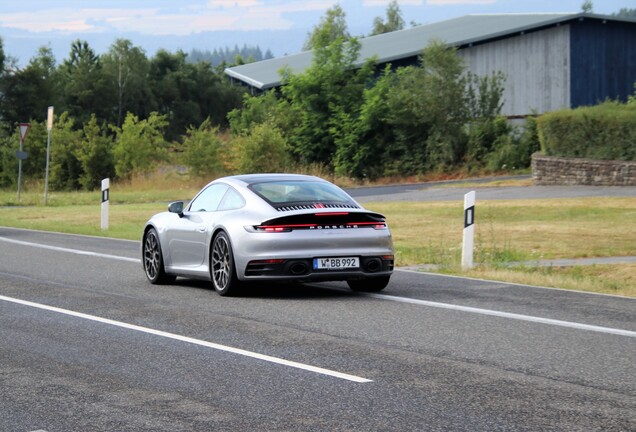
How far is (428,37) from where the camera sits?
6300 cm

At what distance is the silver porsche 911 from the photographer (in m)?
12.7

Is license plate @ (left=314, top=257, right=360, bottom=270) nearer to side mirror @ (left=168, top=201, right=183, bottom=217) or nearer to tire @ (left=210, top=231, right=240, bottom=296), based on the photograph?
tire @ (left=210, top=231, right=240, bottom=296)

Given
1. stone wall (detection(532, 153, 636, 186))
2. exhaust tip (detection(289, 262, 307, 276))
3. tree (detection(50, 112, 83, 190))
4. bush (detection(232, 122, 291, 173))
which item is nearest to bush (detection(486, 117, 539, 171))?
stone wall (detection(532, 153, 636, 186))

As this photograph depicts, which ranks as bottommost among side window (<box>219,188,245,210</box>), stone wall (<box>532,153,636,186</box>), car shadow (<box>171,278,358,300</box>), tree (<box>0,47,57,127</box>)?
car shadow (<box>171,278,358,300</box>)

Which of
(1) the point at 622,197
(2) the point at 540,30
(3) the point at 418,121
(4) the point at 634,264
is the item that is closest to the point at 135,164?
(3) the point at 418,121

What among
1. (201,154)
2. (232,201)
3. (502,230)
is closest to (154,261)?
(232,201)

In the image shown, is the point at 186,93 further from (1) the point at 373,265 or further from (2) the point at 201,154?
(1) the point at 373,265

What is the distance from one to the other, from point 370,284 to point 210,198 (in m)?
2.22

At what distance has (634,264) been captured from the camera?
55.3 feet

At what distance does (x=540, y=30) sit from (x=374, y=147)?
9.88 m

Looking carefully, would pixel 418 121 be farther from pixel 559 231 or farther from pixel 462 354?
pixel 462 354

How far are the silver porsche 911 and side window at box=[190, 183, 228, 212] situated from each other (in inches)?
0.7

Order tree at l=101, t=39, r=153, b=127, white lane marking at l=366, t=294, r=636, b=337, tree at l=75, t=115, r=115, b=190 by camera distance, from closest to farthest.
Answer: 1. white lane marking at l=366, t=294, r=636, b=337
2. tree at l=75, t=115, r=115, b=190
3. tree at l=101, t=39, r=153, b=127

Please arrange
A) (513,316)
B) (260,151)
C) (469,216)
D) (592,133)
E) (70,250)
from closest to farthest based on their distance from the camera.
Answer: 1. (513,316)
2. (469,216)
3. (70,250)
4. (592,133)
5. (260,151)
